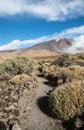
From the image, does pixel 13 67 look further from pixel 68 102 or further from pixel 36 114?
pixel 68 102

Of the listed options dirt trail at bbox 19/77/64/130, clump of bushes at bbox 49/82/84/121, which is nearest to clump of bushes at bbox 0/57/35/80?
dirt trail at bbox 19/77/64/130

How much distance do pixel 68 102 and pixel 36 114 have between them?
6.09 ft

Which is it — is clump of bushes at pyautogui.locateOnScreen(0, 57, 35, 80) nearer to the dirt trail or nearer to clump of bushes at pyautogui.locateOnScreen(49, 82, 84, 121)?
the dirt trail

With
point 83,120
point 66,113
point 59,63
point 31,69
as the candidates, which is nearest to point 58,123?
point 66,113

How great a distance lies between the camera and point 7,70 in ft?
73.4

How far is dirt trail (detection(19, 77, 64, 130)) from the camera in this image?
33.0 ft

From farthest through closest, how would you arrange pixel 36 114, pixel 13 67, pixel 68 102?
pixel 13 67, pixel 36 114, pixel 68 102

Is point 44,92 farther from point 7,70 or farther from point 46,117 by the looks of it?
point 7,70

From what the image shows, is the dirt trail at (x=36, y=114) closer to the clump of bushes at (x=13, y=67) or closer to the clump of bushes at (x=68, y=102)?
the clump of bushes at (x=68, y=102)

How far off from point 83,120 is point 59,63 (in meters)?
22.4

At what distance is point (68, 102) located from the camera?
1044 centimetres

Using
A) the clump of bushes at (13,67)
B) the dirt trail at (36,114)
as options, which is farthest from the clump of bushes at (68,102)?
the clump of bushes at (13,67)

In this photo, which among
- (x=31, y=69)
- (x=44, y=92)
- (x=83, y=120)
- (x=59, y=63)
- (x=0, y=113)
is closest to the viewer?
(x=83, y=120)

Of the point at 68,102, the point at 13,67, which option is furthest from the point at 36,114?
the point at 13,67
